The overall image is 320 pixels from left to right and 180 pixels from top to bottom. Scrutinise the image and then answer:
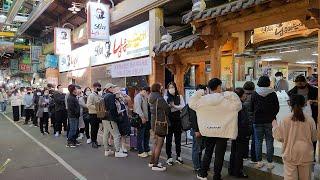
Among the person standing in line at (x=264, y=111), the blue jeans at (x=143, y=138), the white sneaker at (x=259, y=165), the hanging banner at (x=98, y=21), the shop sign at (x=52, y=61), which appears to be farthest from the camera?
the shop sign at (x=52, y=61)

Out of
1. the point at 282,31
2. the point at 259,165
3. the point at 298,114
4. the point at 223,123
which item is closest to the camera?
the point at 298,114

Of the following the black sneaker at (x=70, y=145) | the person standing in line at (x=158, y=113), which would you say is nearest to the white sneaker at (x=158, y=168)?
the person standing in line at (x=158, y=113)

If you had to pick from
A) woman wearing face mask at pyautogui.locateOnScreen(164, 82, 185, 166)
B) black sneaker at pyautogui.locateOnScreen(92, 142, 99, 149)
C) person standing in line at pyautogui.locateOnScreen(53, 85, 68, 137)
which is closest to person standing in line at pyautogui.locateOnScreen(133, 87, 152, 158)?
woman wearing face mask at pyautogui.locateOnScreen(164, 82, 185, 166)

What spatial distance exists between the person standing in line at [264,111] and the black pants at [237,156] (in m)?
0.39

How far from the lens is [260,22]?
324 inches

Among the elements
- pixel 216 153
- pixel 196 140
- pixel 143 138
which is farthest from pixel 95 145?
pixel 216 153

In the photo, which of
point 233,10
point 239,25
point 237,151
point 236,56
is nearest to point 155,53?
point 236,56

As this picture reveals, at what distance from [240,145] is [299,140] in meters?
2.04

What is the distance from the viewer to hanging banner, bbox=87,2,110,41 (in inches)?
588

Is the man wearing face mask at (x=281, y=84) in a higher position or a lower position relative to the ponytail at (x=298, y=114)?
higher

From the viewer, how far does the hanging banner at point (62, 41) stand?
838 inches

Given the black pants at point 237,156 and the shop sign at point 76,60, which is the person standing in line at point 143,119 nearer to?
the black pants at point 237,156

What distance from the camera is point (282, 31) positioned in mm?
9734

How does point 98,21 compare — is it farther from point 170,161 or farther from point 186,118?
point 186,118
